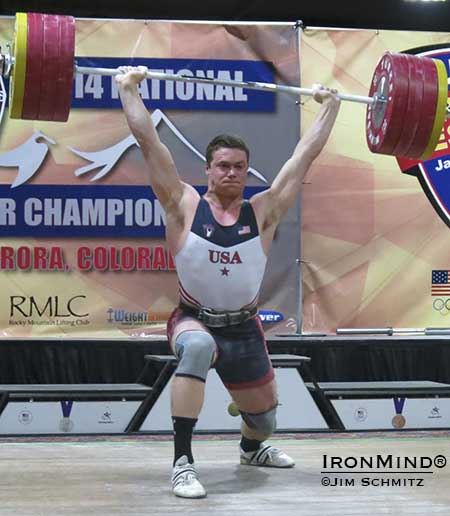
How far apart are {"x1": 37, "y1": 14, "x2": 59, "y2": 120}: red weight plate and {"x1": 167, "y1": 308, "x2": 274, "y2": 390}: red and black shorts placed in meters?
1.00

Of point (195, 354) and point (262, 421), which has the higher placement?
point (195, 354)

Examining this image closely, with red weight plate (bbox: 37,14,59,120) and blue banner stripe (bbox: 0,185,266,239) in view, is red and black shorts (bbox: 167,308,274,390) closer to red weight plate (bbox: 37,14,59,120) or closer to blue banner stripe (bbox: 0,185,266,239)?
red weight plate (bbox: 37,14,59,120)

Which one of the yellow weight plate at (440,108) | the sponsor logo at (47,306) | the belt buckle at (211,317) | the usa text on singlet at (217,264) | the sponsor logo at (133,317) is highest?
the yellow weight plate at (440,108)

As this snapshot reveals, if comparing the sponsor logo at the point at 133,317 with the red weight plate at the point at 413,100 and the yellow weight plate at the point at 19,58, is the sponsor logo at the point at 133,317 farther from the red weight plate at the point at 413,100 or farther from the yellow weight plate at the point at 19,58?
the red weight plate at the point at 413,100

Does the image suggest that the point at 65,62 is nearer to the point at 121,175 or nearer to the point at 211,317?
the point at 211,317

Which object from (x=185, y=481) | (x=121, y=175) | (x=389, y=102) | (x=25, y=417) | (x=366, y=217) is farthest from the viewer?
(x=366, y=217)

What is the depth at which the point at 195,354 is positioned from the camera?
3709mm

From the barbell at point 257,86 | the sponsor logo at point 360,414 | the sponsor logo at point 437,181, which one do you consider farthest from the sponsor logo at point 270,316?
the barbell at point 257,86

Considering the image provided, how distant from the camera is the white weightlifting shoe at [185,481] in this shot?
3582mm

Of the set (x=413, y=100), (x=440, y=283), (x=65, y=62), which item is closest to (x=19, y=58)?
(x=65, y=62)

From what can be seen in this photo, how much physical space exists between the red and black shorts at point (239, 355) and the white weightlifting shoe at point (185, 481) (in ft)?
1.36

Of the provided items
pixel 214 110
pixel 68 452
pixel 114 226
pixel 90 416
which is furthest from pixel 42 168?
pixel 68 452

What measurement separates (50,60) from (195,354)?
1.28 meters

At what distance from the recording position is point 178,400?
3725mm
